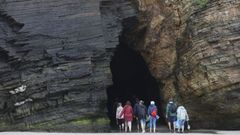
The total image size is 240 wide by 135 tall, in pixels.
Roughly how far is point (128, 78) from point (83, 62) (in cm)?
911

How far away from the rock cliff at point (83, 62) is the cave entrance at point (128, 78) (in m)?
6.20

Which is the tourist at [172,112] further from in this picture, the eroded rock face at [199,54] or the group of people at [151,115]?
the eroded rock face at [199,54]

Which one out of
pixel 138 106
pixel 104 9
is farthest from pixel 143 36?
pixel 138 106

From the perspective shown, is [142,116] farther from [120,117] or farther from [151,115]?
[120,117]

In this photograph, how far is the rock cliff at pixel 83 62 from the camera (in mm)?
21109

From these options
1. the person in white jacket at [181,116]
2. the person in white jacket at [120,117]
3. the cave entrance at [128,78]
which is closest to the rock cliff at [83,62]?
the person in white jacket at [120,117]

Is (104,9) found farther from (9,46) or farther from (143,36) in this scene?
(9,46)

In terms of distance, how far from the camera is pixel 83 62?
21.7m

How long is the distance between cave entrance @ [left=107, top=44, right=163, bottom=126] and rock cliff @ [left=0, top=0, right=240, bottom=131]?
620 centimetres

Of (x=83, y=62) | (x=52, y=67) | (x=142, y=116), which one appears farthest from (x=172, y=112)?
(x=52, y=67)

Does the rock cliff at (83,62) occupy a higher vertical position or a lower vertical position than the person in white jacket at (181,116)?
higher

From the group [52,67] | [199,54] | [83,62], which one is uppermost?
[199,54]

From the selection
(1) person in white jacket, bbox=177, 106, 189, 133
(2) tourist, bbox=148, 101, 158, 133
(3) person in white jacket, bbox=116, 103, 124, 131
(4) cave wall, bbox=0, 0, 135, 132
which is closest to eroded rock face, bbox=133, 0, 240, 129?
(1) person in white jacket, bbox=177, 106, 189, 133

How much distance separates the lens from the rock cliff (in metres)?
21.1
